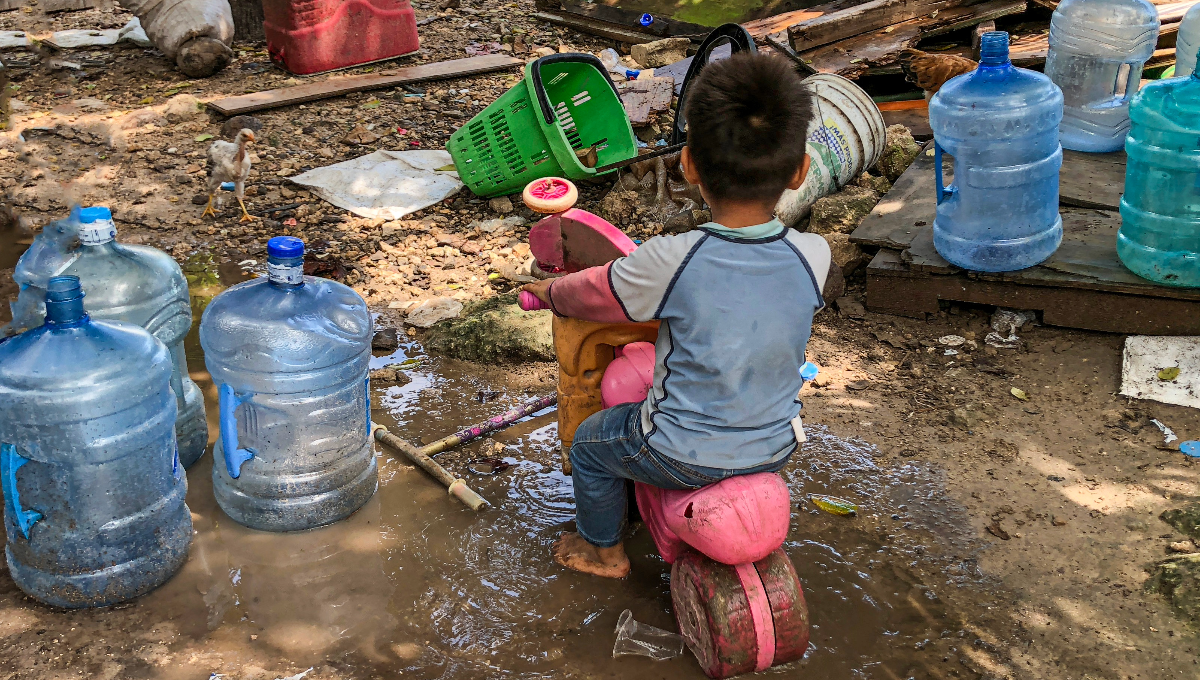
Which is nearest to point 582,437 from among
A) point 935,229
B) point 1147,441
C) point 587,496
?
point 587,496

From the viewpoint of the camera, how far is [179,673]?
2463mm

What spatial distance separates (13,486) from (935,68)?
18.5 feet

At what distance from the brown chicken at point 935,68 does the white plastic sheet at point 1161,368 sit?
8.44 feet

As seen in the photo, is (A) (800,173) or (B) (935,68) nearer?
(A) (800,173)

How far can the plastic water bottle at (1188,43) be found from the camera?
4.99 meters

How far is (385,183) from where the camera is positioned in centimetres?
596

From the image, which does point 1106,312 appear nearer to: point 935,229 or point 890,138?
point 935,229

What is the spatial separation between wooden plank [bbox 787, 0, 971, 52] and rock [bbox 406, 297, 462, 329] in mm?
3773

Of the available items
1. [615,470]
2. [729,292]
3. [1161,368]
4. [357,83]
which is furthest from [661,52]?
[729,292]

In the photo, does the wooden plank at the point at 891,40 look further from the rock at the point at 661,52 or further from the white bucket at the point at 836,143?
the rock at the point at 661,52

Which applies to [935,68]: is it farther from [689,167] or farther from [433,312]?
[689,167]

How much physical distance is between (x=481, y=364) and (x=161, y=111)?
444 cm

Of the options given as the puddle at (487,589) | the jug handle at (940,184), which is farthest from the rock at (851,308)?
the puddle at (487,589)

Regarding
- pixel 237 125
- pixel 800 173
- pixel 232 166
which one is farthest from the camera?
pixel 237 125
